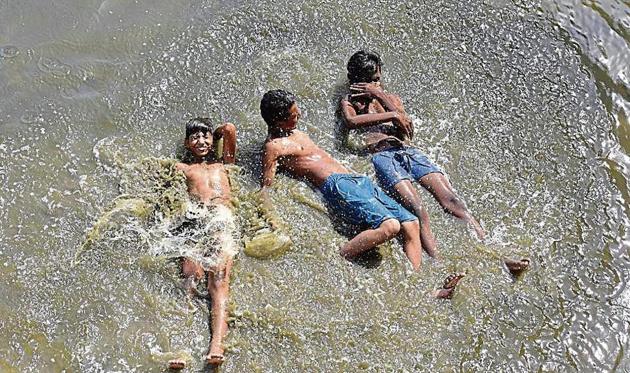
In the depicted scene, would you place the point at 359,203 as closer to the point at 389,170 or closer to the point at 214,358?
the point at 389,170

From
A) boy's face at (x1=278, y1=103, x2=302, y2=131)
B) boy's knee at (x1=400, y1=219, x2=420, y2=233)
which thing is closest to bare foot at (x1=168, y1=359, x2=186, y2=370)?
boy's knee at (x1=400, y1=219, x2=420, y2=233)

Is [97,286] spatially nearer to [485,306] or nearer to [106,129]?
[106,129]

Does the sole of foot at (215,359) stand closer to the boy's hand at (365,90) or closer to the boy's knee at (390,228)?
the boy's knee at (390,228)

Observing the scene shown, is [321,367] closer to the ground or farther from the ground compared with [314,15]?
closer to the ground

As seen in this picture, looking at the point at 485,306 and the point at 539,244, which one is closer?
the point at 485,306

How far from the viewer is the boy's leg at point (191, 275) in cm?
465

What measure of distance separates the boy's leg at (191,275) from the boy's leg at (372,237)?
107 centimetres

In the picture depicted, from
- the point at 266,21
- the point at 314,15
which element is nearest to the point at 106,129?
the point at 266,21

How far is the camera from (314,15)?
6836 millimetres

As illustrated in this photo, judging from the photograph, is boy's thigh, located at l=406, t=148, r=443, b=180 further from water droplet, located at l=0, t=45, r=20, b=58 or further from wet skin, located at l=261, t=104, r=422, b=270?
water droplet, located at l=0, t=45, r=20, b=58

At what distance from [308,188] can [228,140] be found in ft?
2.49

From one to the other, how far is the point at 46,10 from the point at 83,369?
12.7ft

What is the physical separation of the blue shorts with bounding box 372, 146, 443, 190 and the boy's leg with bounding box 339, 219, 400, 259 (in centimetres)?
65

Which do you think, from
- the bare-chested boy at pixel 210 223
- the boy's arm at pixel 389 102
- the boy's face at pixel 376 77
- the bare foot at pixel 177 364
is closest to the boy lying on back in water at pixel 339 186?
the bare-chested boy at pixel 210 223
